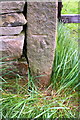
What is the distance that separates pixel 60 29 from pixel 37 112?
5.27 feet

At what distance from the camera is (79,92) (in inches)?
59.1

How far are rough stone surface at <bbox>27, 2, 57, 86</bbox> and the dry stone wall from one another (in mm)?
70

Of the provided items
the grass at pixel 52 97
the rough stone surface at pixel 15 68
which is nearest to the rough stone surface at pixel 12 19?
the rough stone surface at pixel 15 68

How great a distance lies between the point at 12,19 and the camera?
1351 millimetres

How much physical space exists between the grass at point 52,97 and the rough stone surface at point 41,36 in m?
0.11

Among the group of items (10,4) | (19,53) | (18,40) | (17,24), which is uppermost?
(10,4)

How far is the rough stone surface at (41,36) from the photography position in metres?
1.33

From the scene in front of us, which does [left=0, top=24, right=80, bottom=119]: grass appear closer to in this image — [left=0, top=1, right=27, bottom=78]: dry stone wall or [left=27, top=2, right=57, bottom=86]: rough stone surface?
[left=27, top=2, right=57, bottom=86]: rough stone surface

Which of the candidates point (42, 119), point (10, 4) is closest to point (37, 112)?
point (42, 119)

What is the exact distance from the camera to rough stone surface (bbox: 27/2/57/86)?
1.33 m

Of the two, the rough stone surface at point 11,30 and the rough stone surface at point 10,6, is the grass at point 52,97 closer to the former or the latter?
the rough stone surface at point 11,30

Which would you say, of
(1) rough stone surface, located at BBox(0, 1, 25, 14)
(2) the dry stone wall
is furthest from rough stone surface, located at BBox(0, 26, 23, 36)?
(1) rough stone surface, located at BBox(0, 1, 25, 14)

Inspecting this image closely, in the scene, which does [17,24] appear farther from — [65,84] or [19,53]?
[65,84]

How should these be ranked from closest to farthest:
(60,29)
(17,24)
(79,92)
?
1. (17,24)
2. (79,92)
3. (60,29)
